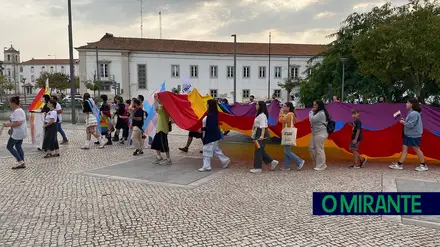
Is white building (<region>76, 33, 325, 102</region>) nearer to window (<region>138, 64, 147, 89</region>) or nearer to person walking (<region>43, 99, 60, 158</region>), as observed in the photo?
window (<region>138, 64, 147, 89</region>)

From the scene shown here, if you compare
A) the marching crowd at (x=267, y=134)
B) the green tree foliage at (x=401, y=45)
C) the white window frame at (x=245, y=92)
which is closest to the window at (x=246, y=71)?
the white window frame at (x=245, y=92)

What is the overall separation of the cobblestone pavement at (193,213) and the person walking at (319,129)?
314 mm

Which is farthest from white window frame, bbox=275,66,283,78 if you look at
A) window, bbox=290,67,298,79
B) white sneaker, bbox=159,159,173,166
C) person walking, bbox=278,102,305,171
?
white sneaker, bbox=159,159,173,166

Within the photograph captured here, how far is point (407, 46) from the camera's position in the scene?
48.3ft

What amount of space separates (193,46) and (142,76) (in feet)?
30.7

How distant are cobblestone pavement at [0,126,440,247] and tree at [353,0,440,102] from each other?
836 cm

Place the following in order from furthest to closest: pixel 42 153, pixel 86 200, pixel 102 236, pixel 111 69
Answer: pixel 111 69 → pixel 42 153 → pixel 86 200 → pixel 102 236

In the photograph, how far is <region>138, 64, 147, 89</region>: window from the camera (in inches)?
2133

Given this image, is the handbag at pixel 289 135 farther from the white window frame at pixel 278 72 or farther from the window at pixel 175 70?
the white window frame at pixel 278 72

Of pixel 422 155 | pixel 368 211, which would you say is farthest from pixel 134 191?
pixel 422 155

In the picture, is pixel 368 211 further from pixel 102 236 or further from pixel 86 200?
pixel 86 200

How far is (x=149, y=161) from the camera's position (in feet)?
31.7

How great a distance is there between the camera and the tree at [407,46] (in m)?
14.8

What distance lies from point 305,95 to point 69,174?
2504cm
